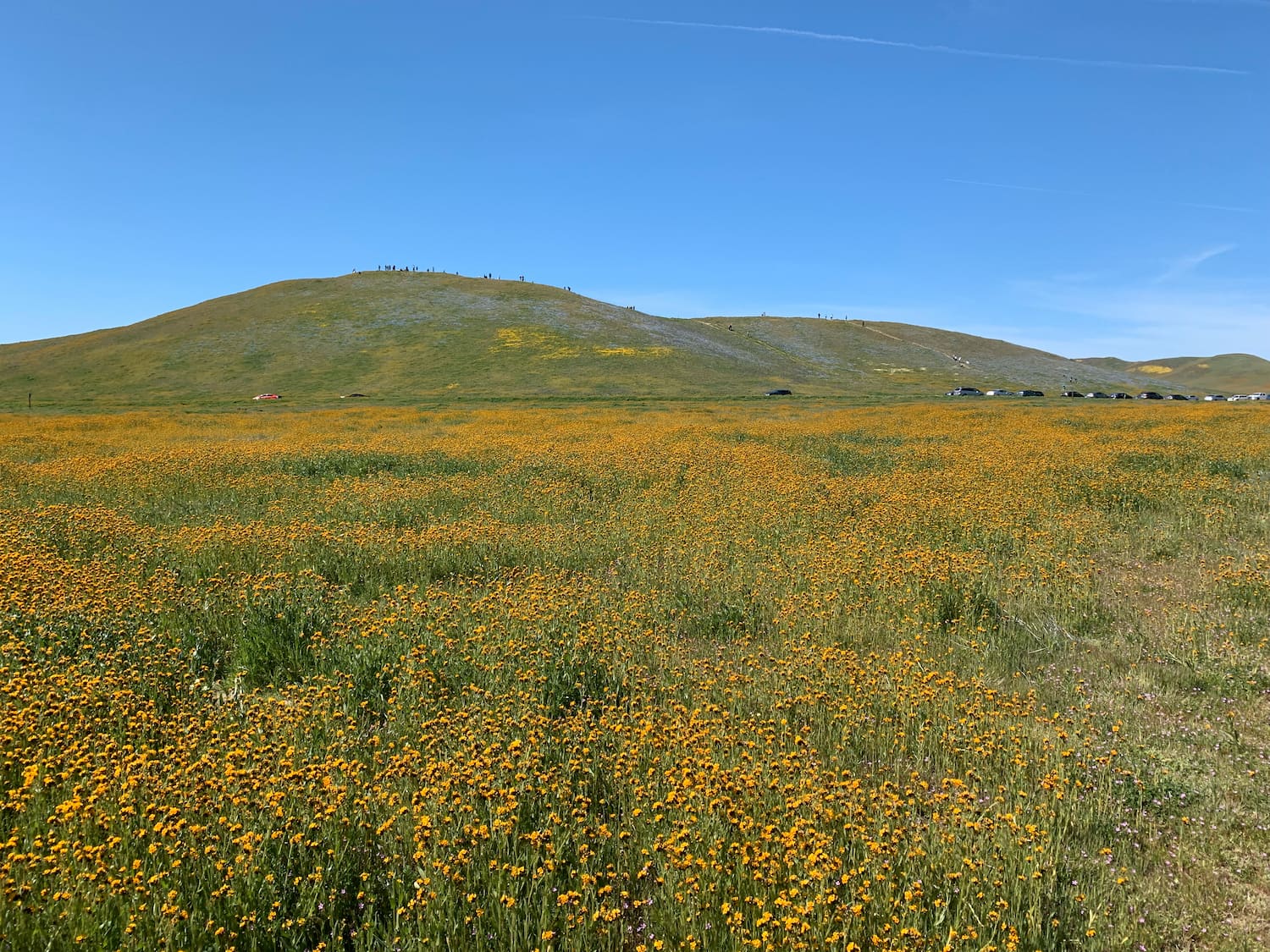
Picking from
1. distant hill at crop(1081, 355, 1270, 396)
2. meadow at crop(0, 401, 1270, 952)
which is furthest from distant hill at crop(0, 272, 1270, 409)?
meadow at crop(0, 401, 1270, 952)

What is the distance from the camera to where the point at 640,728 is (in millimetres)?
4922

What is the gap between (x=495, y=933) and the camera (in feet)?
11.0

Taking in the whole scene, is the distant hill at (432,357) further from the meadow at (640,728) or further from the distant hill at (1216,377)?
the meadow at (640,728)

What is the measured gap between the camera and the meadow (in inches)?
135

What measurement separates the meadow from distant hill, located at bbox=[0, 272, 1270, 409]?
53211 millimetres

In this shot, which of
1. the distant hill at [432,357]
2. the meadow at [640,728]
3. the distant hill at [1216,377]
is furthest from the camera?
the distant hill at [1216,377]

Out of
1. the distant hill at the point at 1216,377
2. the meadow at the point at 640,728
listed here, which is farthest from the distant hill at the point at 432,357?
the meadow at the point at 640,728

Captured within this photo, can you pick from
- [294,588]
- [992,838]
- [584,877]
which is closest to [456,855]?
[584,877]

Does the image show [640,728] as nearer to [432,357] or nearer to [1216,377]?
[432,357]

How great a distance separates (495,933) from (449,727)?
187 cm

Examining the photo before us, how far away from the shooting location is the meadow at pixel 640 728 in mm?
3434

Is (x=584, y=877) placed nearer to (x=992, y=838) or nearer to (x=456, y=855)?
(x=456, y=855)

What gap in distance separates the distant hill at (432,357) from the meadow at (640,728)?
53.2 meters

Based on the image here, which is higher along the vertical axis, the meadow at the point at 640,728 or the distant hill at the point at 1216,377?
the distant hill at the point at 1216,377
